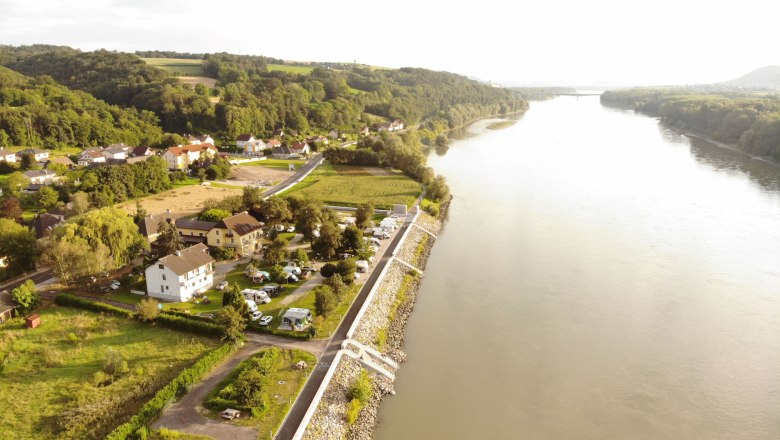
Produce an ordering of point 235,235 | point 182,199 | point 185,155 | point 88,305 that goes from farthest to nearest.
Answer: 1. point 185,155
2. point 182,199
3. point 235,235
4. point 88,305

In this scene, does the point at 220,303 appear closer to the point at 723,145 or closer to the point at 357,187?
the point at 357,187

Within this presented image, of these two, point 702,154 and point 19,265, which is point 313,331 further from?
point 702,154

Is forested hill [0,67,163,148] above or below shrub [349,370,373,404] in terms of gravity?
above

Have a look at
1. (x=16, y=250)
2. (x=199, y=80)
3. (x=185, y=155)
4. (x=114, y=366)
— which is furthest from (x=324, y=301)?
(x=199, y=80)

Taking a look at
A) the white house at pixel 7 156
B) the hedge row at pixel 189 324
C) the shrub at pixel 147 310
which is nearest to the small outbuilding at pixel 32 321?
the shrub at pixel 147 310

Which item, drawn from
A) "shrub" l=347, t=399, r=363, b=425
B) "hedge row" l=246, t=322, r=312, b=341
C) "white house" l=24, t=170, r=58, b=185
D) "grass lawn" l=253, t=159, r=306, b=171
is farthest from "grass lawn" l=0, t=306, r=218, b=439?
"grass lawn" l=253, t=159, r=306, b=171

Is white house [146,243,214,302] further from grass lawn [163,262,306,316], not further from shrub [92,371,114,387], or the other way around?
shrub [92,371,114,387]
